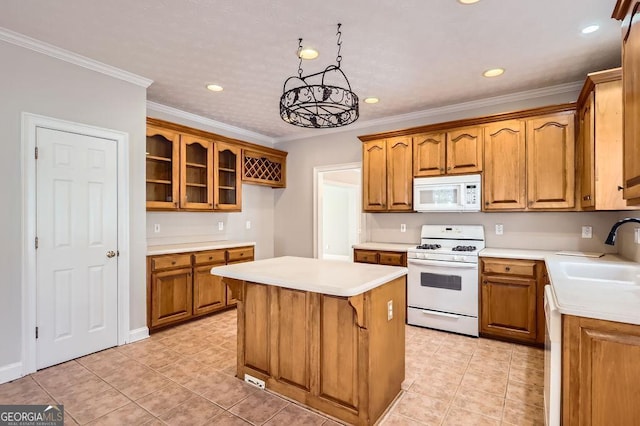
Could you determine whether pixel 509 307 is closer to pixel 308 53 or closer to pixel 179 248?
pixel 308 53

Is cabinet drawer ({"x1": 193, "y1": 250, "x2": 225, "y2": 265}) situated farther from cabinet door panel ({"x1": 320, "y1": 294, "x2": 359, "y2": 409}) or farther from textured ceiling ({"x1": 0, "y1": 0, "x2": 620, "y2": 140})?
cabinet door panel ({"x1": 320, "y1": 294, "x2": 359, "y2": 409})

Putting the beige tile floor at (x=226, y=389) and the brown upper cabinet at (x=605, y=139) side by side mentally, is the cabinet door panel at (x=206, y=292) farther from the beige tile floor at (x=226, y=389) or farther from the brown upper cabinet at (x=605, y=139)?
the brown upper cabinet at (x=605, y=139)

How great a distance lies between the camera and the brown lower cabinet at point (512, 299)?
318 cm

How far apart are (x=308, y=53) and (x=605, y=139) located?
2.46 meters

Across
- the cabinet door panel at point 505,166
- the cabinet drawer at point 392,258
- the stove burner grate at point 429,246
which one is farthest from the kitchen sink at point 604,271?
the cabinet drawer at point 392,258

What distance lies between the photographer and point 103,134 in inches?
122

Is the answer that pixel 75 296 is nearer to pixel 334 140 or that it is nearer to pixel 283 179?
pixel 283 179

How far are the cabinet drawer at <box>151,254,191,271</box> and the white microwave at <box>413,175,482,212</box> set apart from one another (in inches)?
112

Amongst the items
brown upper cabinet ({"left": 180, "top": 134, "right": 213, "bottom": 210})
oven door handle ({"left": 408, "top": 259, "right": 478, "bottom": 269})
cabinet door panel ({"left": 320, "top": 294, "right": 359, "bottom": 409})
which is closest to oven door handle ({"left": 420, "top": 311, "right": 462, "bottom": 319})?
oven door handle ({"left": 408, "top": 259, "right": 478, "bottom": 269})

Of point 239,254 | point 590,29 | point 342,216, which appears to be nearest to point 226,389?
point 239,254

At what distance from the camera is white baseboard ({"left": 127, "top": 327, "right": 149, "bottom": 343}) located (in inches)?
131

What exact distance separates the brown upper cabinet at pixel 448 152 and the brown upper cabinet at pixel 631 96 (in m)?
2.15

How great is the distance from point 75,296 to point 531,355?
4209 mm

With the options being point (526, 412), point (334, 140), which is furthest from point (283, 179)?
point (526, 412)
